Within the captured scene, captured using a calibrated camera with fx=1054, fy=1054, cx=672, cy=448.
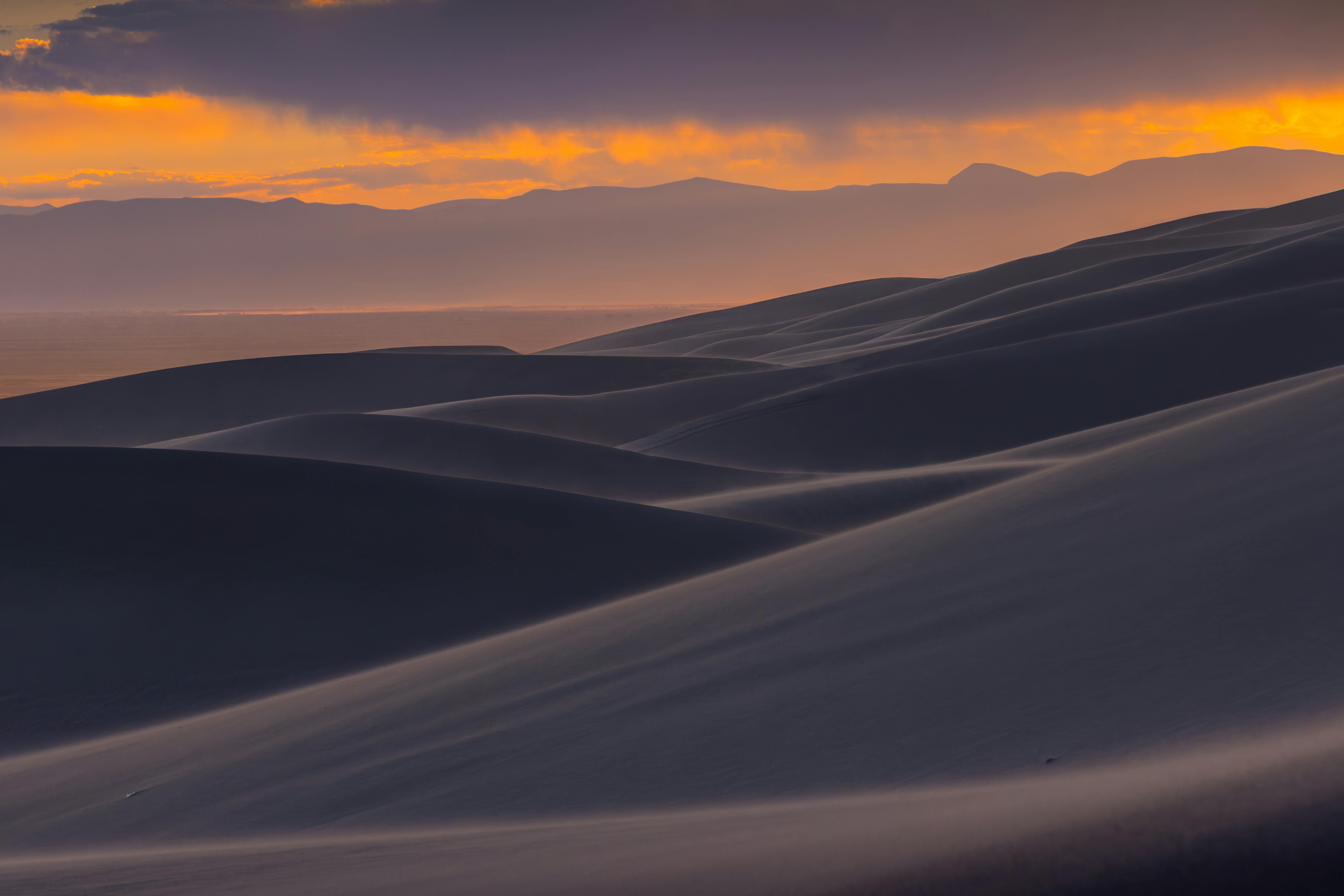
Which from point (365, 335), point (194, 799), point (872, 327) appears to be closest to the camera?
point (194, 799)

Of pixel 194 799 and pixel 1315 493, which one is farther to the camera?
pixel 194 799

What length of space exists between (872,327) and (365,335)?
6937 cm

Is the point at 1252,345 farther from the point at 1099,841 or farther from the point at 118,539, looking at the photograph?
the point at 1099,841

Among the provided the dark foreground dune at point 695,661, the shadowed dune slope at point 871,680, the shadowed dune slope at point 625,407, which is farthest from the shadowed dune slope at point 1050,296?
the shadowed dune slope at point 871,680

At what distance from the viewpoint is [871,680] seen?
300 cm

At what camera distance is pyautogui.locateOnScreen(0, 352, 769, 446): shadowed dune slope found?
22.2 meters

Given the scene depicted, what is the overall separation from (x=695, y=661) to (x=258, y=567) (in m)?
4.81

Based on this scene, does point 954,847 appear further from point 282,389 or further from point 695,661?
point 282,389

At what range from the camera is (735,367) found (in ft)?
68.0

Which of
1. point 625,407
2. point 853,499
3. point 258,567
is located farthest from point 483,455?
point 625,407

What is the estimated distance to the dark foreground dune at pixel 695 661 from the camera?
1.53 m

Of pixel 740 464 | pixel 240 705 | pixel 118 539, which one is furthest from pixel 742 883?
pixel 740 464

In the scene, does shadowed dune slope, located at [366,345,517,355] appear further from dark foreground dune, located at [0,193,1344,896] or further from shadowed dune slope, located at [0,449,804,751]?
shadowed dune slope, located at [0,449,804,751]

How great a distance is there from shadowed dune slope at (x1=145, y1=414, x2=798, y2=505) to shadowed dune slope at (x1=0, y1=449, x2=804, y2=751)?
167 centimetres
